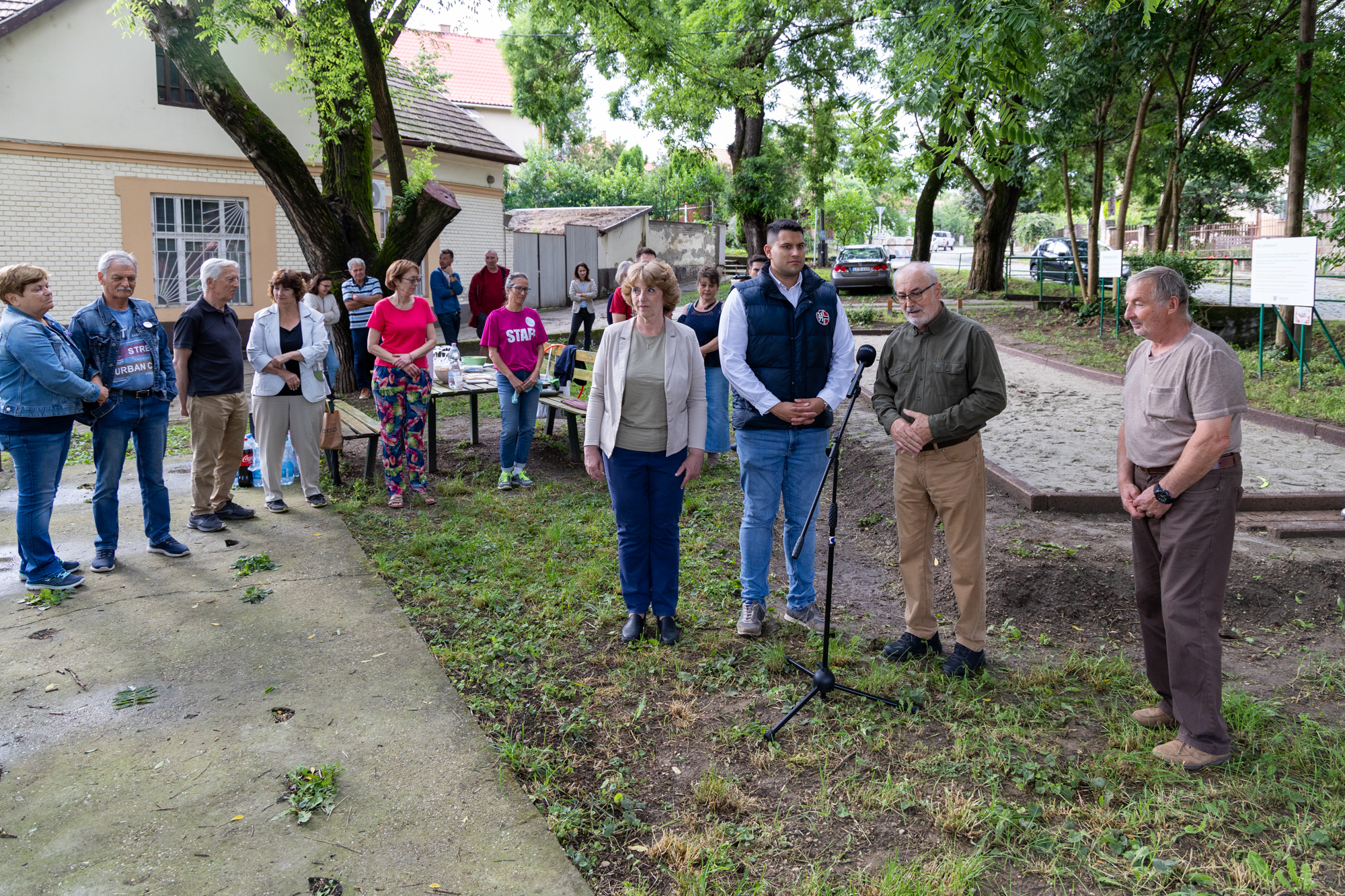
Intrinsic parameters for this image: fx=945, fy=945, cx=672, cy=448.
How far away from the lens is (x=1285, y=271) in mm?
10844

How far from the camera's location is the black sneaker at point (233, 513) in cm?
708

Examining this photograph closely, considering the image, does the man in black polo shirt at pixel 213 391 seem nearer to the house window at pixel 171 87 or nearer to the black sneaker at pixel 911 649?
the black sneaker at pixel 911 649

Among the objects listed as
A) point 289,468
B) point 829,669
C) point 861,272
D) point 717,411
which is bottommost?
point 829,669

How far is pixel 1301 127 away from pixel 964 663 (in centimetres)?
1178

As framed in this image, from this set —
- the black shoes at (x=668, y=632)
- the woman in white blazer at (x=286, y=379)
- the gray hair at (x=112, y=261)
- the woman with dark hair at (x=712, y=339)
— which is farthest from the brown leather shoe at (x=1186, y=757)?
the woman in white blazer at (x=286, y=379)

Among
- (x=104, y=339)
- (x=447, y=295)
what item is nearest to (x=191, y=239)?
(x=447, y=295)

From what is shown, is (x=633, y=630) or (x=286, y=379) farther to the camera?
(x=286, y=379)

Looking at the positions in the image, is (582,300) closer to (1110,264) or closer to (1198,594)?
(1110,264)

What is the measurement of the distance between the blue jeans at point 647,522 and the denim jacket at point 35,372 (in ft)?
10.3

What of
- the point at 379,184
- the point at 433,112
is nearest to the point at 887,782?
the point at 379,184

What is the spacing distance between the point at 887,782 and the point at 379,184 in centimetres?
1884

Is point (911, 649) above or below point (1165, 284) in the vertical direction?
below

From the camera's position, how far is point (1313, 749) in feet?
12.1

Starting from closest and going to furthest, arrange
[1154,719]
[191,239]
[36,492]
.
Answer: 1. [1154,719]
2. [36,492]
3. [191,239]
